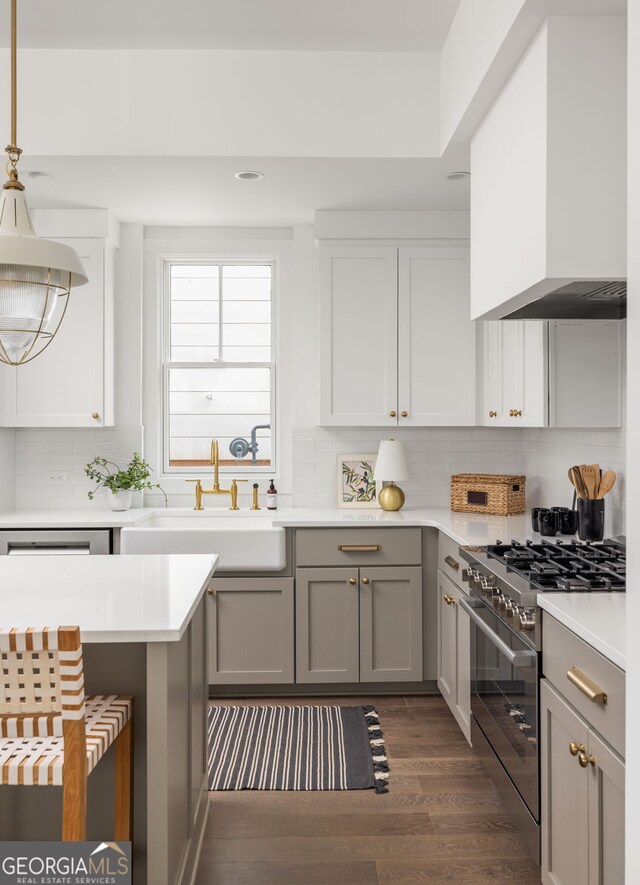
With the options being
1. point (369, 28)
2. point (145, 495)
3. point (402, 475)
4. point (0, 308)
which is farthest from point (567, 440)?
point (0, 308)

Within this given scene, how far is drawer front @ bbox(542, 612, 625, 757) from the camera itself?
1.62 m

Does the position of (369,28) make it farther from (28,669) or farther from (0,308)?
(28,669)

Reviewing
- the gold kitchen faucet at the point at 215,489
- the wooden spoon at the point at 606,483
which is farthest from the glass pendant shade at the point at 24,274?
the gold kitchen faucet at the point at 215,489

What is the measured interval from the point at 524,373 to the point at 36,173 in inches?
96.7

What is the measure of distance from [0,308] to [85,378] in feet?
7.24

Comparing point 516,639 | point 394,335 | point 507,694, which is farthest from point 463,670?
point 394,335

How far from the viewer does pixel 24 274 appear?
78.5 inches

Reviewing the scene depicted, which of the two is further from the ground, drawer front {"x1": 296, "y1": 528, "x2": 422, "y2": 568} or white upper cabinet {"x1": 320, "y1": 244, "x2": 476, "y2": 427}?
white upper cabinet {"x1": 320, "y1": 244, "x2": 476, "y2": 427}

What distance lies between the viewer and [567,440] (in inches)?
147

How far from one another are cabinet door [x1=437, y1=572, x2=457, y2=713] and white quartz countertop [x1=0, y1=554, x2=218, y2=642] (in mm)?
1294

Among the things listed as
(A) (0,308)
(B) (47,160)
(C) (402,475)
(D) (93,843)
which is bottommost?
(D) (93,843)

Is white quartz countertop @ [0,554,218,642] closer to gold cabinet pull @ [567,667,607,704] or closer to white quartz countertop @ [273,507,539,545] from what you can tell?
gold cabinet pull @ [567,667,607,704]

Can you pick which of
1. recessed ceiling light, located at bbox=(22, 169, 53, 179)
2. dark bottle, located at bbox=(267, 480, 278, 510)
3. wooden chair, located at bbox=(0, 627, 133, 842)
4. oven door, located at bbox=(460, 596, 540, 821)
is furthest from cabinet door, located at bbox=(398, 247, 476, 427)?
wooden chair, located at bbox=(0, 627, 133, 842)
